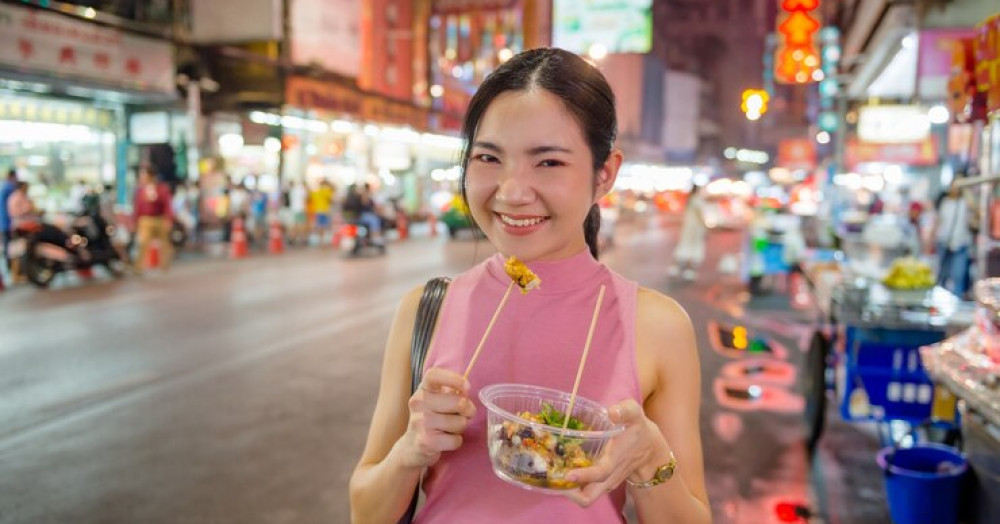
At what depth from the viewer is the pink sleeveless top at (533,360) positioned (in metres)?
1.66

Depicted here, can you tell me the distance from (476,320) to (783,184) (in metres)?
87.0

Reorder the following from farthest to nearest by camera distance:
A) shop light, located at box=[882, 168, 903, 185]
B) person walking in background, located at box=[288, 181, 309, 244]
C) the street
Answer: shop light, located at box=[882, 168, 903, 185] < person walking in background, located at box=[288, 181, 309, 244] < the street

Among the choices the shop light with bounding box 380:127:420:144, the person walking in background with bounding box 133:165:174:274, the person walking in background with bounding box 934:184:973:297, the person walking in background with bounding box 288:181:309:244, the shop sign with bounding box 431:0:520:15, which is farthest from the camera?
the shop light with bounding box 380:127:420:144

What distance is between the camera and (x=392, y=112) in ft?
100

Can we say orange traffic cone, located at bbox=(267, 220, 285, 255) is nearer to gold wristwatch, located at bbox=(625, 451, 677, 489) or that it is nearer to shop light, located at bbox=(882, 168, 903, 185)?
gold wristwatch, located at bbox=(625, 451, 677, 489)

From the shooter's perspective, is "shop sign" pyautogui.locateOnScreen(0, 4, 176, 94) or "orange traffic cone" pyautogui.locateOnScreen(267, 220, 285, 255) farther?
"orange traffic cone" pyautogui.locateOnScreen(267, 220, 285, 255)

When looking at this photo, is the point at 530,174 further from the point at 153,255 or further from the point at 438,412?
the point at 153,255

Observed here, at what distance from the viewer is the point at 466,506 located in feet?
5.48

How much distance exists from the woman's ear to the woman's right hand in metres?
0.61

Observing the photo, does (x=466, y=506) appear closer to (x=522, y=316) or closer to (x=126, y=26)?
(x=522, y=316)

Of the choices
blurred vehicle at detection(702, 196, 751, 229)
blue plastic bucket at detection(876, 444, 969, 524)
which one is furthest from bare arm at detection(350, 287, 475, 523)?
blurred vehicle at detection(702, 196, 751, 229)

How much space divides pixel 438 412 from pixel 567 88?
0.71m

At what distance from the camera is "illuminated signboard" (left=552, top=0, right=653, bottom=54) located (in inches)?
812

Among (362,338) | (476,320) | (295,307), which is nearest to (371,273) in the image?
(295,307)
